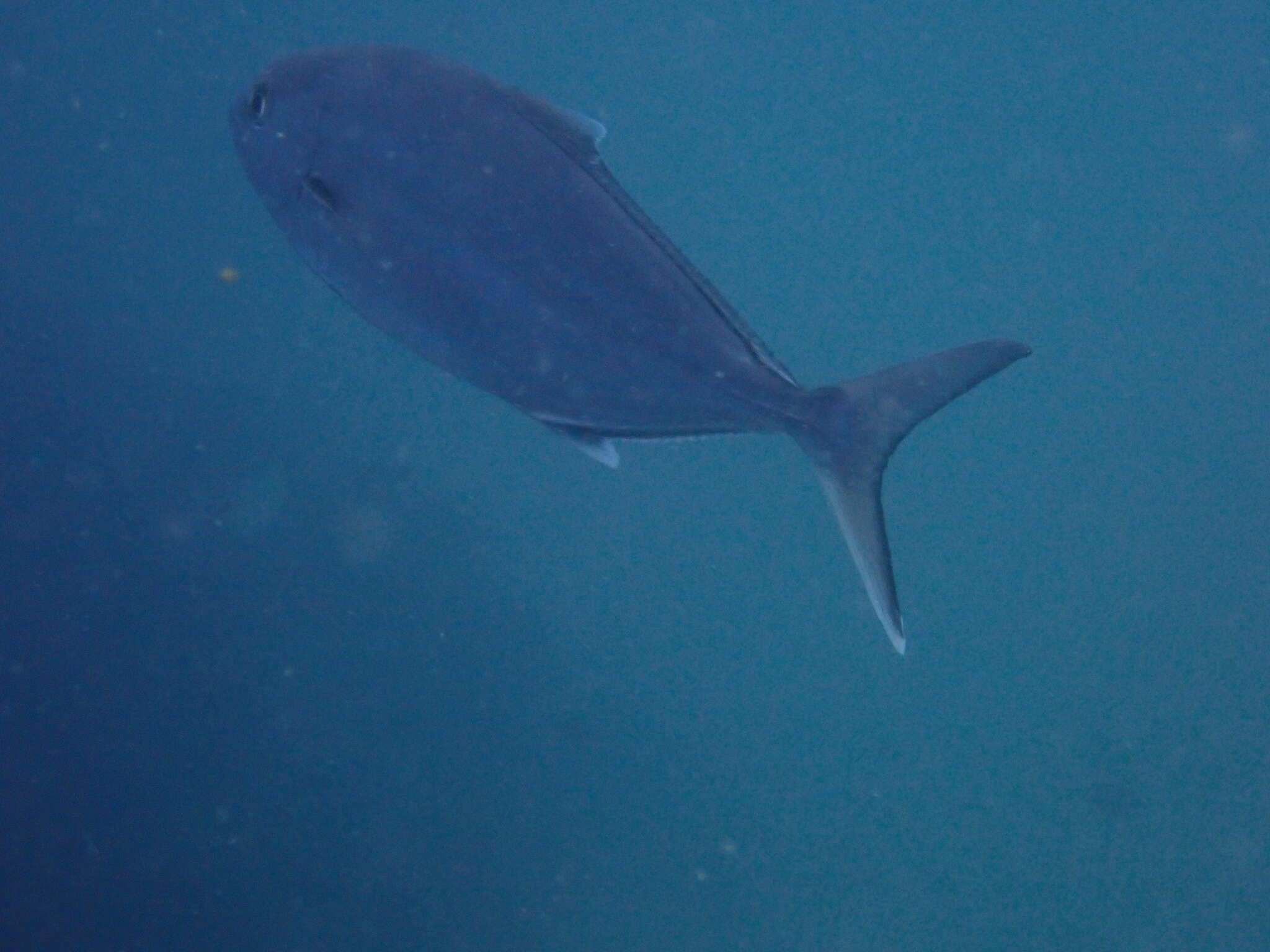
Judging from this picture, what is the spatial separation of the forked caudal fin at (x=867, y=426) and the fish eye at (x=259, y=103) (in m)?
1.15

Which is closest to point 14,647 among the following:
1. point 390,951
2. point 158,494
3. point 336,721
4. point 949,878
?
point 158,494

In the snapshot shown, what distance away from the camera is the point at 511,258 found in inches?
67.6

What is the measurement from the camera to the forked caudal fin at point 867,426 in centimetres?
180

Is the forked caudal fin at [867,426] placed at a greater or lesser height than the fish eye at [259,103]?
greater

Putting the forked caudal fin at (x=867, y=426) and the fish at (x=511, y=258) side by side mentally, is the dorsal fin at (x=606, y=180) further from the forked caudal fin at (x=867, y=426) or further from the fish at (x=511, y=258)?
the forked caudal fin at (x=867, y=426)

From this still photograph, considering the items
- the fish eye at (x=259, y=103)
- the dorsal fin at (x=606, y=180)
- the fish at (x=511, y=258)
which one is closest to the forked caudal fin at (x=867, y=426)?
the fish at (x=511, y=258)

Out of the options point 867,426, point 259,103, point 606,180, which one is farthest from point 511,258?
point 867,426

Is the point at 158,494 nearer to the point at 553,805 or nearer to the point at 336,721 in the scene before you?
the point at 336,721

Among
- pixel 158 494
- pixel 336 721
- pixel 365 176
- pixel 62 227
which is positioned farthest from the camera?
pixel 62 227

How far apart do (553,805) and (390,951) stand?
1.49 m

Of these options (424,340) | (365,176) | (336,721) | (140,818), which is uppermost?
(365,176)

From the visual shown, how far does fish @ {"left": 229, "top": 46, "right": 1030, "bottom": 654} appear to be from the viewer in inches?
67.7

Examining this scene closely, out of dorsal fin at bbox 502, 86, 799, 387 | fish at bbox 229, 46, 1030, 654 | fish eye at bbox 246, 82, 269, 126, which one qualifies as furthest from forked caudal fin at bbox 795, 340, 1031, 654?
fish eye at bbox 246, 82, 269, 126

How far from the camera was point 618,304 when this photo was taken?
175cm
